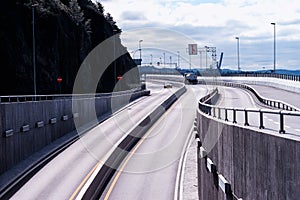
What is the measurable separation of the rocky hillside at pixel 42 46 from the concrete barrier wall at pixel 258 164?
46098 millimetres

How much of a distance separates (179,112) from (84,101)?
19.3 metres

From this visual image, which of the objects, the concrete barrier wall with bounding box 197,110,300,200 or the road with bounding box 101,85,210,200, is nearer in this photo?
the concrete barrier wall with bounding box 197,110,300,200

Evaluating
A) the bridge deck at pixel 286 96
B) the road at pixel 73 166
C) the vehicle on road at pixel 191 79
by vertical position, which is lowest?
the road at pixel 73 166

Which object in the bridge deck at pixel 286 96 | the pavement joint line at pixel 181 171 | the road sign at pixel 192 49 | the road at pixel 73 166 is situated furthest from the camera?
the road sign at pixel 192 49

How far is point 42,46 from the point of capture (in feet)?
225

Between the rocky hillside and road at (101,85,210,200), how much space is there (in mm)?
16534

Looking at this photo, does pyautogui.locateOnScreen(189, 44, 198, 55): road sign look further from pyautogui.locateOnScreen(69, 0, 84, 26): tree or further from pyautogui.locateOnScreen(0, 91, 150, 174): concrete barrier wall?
pyautogui.locateOnScreen(0, 91, 150, 174): concrete barrier wall

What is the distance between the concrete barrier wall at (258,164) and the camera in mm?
7818

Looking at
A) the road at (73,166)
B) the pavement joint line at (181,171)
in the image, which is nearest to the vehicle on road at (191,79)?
the road at (73,166)

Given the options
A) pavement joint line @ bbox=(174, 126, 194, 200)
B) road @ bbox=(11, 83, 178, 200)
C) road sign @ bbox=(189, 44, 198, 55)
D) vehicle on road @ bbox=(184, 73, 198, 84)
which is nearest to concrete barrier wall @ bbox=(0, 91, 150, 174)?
road @ bbox=(11, 83, 178, 200)

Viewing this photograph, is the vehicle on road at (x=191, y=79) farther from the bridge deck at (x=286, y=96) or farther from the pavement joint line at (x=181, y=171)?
the pavement joint line at (x=181, y=171)

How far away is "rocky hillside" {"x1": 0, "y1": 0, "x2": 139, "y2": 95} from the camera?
194ft

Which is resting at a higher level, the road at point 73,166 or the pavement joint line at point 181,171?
the road at point 73,166

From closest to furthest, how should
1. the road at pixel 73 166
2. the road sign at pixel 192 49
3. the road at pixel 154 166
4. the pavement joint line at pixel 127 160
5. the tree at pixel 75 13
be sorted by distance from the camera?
the road at pixel 73 166 → the pavement joint line at pixel 127 160 → the road at pixel 154 166 → the tree at pixel 75 13 → the road sign at pixel 192 49
